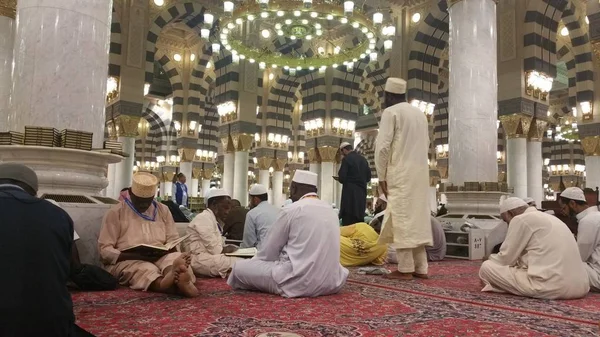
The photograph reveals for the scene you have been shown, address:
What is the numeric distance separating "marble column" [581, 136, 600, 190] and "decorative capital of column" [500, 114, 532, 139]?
7.12 feet

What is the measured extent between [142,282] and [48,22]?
1.83 metres

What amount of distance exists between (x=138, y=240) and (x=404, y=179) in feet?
6.15

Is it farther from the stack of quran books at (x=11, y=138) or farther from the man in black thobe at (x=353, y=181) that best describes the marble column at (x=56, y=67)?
the man in black thobe at (x=353, y=181)

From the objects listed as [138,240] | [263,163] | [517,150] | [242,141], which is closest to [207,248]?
[138,240]

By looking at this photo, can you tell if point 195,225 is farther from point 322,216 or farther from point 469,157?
point 469,157

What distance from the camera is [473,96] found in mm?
6312

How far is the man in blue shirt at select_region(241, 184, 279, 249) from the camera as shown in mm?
4023

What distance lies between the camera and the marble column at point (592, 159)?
11.2m

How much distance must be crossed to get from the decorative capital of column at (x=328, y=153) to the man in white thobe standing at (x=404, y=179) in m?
10.3

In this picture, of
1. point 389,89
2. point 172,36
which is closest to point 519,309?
point 389,89

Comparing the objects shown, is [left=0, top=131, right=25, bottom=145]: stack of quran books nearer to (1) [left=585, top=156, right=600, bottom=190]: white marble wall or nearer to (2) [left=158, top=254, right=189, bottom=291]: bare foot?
(2) [left=158, top=254, right=189, bottom=291]: bare foot

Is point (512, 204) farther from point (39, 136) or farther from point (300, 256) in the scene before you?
point (39, 136)

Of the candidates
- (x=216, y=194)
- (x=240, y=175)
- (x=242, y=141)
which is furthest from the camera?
(x=240, y=175)

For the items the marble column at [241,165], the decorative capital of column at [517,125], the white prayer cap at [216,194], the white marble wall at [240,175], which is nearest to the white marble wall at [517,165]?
the decorative capital of column at [517,125]
